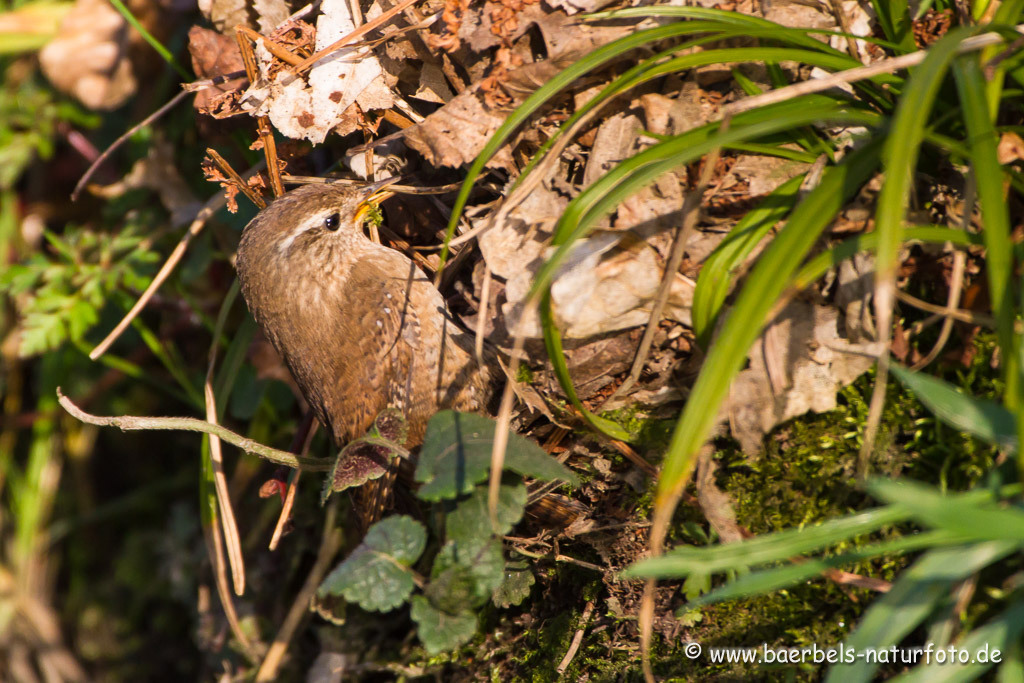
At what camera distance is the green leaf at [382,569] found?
154cm

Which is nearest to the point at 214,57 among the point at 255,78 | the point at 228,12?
the point at 228,12

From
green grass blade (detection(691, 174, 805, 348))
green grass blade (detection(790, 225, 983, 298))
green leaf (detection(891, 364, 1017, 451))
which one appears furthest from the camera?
green grass blade (detection(691, 174, 805, 348))

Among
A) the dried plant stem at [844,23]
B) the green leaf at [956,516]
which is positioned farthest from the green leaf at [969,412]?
the dried plant stem at [844,23]

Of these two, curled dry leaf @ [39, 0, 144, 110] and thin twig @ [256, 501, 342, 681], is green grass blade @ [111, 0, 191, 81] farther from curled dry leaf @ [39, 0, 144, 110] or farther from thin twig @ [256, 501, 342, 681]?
thin twig @ [256, 501, 342, 681]

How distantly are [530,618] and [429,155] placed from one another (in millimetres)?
1371

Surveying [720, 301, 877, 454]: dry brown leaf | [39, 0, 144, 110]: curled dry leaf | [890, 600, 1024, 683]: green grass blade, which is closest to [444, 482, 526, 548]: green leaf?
[720, 301, 877, 454]: dry brown leaf

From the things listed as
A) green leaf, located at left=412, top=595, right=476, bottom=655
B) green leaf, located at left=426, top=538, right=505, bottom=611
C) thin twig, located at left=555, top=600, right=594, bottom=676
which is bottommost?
thin twig, located at left=555, top=600, right=594, bottom=676

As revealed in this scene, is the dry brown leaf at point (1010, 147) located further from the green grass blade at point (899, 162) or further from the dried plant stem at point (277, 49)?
the dried plant stem at point (277, 49)

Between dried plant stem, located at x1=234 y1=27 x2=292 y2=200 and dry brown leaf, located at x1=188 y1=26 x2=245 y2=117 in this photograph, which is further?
dry brown leaf, located at x1=188 y1=26 x2=245 y2=117

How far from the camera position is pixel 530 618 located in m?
2.12

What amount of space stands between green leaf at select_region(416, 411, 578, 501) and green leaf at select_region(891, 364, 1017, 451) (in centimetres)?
70

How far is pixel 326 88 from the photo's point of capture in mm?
2160

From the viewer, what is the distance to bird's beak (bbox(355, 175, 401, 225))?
7.45 feet

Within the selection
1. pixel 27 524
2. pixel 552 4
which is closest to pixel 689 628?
pixel 552 4
